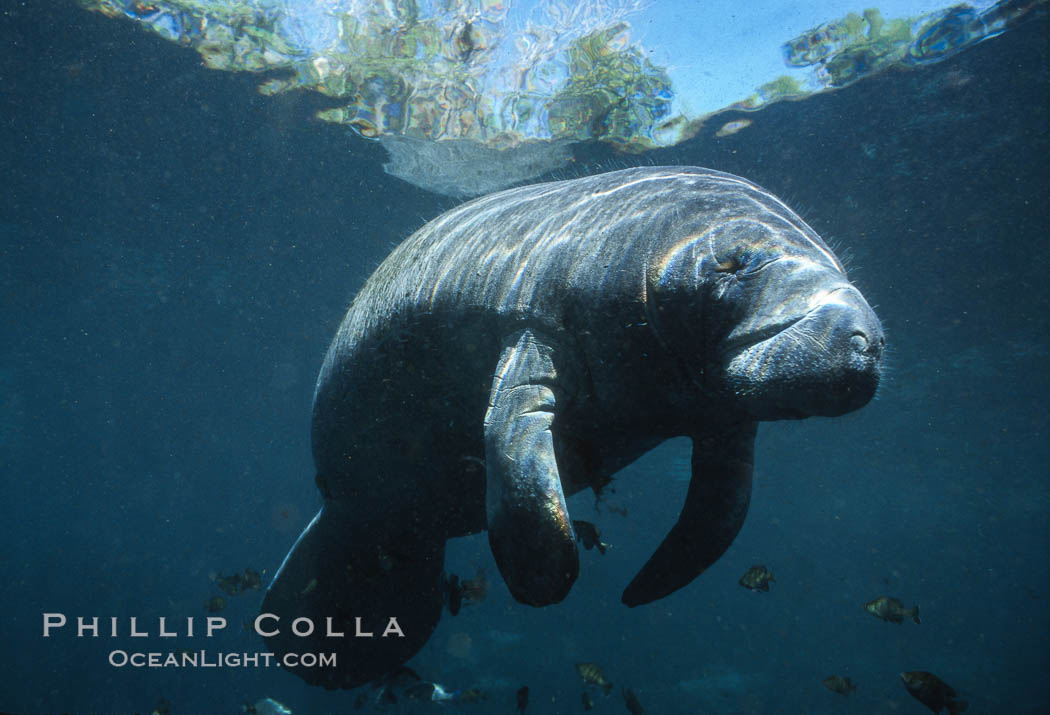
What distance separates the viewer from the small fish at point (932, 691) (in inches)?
179

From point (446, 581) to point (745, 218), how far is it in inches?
149

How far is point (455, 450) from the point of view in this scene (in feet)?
9.11

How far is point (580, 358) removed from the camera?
191 centimetres

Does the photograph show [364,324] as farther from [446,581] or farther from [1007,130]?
[1007,130]

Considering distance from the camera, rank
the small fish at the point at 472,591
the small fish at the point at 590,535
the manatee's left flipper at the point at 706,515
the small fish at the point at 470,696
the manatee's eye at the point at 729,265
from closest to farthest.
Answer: the manatee's eye at the point at 729,265
the manatee's left flipper at the point at 706,515
the small fish at the point at 590,535
the small fish at the point at 472,591
the small fish at the point at 470,696

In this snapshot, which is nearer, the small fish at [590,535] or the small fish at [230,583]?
the small fish at [590,535]

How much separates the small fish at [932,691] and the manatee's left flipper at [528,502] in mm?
4772

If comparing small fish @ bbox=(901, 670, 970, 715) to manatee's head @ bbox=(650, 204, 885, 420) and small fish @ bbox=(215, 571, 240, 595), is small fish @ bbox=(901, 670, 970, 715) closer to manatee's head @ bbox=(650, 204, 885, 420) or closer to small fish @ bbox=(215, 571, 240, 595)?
manatee's head @ bbox=(650, 204, 885, 420)

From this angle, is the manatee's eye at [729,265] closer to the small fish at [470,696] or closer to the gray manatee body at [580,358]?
the gray manatee body at [580,358]

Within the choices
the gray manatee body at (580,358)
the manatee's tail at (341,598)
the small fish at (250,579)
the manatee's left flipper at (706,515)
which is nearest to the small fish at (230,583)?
the small fish at (250,579)

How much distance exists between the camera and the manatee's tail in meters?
3.87

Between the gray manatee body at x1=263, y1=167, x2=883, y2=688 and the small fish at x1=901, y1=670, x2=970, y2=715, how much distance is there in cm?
396

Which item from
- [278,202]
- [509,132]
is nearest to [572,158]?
[509,132]

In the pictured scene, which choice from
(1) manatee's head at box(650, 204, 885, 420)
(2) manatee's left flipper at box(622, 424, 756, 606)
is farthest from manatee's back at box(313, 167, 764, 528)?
(2) manatee's left flipper at box(622, 424, 756, 606)
